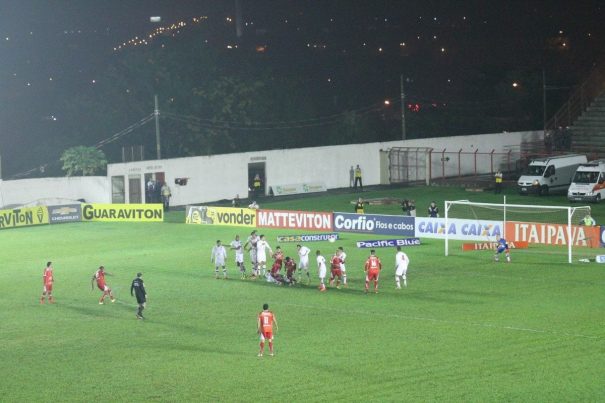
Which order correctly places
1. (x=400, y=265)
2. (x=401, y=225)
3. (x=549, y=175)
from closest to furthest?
(x=400, y=265) → (x=401, y=225) → (x=549, y=175)

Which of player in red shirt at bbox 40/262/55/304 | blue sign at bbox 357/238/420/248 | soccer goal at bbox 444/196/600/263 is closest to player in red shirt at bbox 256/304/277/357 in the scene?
player in red shirt at bbox 40/262/55/304

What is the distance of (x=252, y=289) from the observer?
43.0 metres

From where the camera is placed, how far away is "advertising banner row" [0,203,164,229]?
224 ft

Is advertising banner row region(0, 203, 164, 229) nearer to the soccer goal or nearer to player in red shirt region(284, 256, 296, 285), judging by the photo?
the soccer goal

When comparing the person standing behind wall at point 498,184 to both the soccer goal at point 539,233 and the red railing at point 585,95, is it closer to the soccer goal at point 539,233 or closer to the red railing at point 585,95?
the soccer goal at point 539,233

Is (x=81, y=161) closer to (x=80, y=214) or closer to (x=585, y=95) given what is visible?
(x=80, y=214)

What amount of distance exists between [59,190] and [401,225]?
96.4ft

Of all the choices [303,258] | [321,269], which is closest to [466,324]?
[321,269]

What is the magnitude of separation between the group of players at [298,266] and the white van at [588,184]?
96.8 ft

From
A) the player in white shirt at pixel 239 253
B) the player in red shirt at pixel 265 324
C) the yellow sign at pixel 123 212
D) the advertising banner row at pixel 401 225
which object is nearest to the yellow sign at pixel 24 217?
the yellow sign at pixel 123 212

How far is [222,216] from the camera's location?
6494cm

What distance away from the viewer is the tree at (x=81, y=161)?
2995 inches

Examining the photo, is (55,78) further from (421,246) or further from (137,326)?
(137,326)

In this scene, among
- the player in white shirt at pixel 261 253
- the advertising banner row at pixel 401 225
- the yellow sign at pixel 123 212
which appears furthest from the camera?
the yellow sign at pixel 123 212
